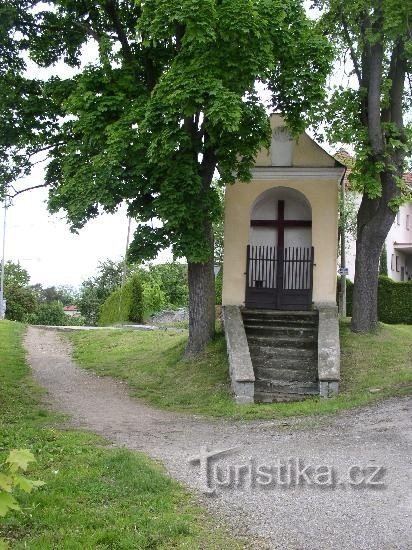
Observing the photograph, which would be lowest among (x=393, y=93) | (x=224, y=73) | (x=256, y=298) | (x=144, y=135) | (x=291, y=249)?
(x=256, y=298)

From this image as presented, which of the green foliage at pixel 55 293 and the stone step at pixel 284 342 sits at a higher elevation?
the green foliage at pixel 55 293

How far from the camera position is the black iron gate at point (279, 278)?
16.0 meters

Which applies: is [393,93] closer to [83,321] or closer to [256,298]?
[256,298]

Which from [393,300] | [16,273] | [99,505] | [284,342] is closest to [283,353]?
[284,342]

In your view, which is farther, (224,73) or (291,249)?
(291,249)

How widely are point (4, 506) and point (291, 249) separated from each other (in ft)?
47.7

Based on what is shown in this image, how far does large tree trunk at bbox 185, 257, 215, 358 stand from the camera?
47.8 ft

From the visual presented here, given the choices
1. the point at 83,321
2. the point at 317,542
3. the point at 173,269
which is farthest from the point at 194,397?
the point at 83,321

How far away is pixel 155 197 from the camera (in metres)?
13.3

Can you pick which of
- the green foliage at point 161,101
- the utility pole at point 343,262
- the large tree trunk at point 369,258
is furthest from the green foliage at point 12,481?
the utility pole at point 343,262

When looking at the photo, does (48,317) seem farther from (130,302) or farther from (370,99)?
(370,99)

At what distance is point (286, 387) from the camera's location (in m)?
12.7

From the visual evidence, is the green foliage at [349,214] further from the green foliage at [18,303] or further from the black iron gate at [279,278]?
the green foliage at [18,303]

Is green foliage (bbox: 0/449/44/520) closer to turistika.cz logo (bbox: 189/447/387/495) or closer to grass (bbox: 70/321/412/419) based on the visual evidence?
turistika.cz logo (bbox: 189/447/387/495)
